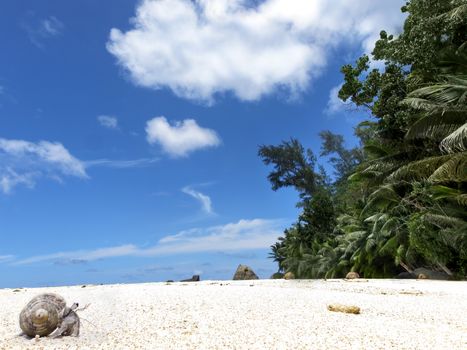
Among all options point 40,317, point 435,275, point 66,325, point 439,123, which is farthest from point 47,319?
point 435,275

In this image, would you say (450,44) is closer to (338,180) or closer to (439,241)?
(439,241)

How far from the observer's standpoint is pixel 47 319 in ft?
14.2

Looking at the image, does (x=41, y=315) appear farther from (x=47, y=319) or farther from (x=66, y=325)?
(x=66, y=325)

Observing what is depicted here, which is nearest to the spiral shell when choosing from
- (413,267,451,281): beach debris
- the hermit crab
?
the hermit crab

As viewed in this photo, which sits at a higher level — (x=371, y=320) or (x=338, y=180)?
(x=338, y=180)

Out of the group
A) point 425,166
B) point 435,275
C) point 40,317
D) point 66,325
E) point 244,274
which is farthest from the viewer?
point 244,274

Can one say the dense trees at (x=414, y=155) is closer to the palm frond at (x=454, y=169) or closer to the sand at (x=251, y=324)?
the palm frond at (x=454, y=169)

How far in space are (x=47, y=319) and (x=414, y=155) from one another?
19284mm

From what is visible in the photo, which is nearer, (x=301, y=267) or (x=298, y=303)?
(x=298, y=303)

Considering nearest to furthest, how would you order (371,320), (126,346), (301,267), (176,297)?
(126,346) < (371,320) < (176,297) < (301,267)

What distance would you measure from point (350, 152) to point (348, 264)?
2278 centimetres

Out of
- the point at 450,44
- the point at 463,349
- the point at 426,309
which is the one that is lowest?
the point at 463,349

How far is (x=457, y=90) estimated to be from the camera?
14500mm

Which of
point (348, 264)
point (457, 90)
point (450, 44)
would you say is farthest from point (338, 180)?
point (457, 90)
